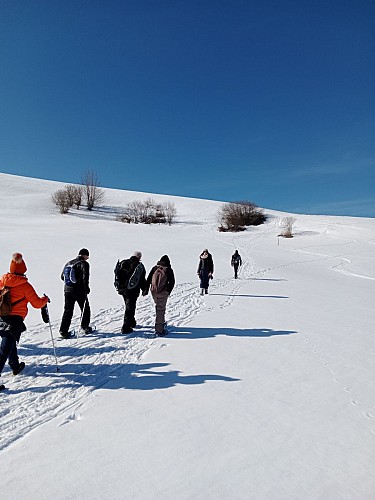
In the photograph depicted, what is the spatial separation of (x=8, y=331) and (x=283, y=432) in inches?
153

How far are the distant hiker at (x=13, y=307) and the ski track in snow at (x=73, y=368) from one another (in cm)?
42

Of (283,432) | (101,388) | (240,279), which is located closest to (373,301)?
(240,279)

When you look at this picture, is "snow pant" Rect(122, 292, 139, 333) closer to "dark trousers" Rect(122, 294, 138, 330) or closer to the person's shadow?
"dark trousers" Rect(122, 294, 138, 330)

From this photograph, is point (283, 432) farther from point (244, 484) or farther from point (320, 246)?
point (320, 246)

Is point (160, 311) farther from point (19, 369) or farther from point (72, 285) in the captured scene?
point (19, 369)

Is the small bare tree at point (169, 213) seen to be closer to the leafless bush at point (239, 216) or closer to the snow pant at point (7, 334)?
the leafless bush at point (239, 216)

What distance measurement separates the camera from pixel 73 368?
4984mm

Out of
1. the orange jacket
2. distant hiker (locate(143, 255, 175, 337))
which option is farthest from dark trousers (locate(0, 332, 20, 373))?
distant hiker (locate(143, 255, 175, 337))

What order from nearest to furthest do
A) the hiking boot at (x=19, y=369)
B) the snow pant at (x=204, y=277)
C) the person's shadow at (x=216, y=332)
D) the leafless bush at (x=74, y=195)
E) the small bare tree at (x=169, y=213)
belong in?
the hiking boot at (x=19, y=369) < the person's shadow at (x=216, y=332) < the snow pant at (x=204, y=277) < the leafless bush at (x=74, y=195) < the small bare tree at (x=169, y=213)

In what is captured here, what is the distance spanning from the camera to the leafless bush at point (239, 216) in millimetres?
57041

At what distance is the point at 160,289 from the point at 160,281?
179mm

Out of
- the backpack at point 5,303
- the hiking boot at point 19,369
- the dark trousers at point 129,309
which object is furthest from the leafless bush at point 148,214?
the backpack at point 5,303

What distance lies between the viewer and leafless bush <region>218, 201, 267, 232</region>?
57.0m

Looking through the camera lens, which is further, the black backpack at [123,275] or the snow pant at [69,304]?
the black backpack at [123,275]
